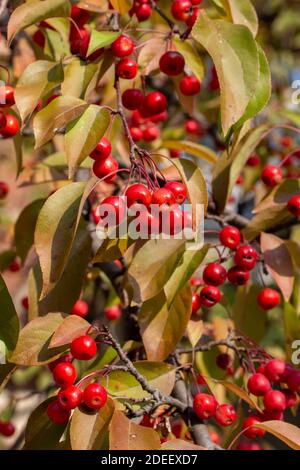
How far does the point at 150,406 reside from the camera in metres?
1.35

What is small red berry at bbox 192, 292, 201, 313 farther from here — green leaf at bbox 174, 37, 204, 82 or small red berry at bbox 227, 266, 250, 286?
green leaf at bbox 174, 37, 204, 82

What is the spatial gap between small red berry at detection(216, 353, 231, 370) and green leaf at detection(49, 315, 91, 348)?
61 cm

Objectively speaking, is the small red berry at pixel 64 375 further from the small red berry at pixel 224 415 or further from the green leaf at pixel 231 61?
the green leaf at pixel 231 61

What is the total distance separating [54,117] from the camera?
130 cm

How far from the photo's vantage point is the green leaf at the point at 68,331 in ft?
4.22

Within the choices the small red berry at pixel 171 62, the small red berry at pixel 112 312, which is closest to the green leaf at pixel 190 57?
the small red berry at pixel 171 62

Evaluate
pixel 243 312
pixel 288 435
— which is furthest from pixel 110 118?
pixel 243 312

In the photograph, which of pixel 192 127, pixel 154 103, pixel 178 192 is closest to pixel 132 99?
pixel 154 103

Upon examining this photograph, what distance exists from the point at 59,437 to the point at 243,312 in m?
0.72

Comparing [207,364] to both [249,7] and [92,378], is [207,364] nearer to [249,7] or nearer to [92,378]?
[92,378]

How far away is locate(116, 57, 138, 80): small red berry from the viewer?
1.51 m

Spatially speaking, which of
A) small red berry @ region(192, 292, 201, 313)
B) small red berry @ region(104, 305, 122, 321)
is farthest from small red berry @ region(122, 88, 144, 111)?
small red berry @ region(104, 305, 122, 321)

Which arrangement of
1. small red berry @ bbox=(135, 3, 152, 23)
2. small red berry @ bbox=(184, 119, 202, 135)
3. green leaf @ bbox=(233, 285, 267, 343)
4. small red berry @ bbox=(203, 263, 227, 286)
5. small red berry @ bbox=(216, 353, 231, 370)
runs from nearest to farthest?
small red berry @ bbox=(203, 263, 227, 286)
small red berry @ bbox=(135, 3, 152, 23)
small red berry @ bbox=(216, 353, 231, 370)
green leaf @ bbox=(233, 285, 267, 343)
small red berry @ bbox=(184, 119, 202, 135)

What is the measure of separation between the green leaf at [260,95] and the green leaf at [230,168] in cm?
44
